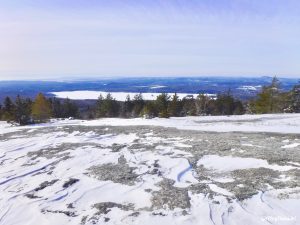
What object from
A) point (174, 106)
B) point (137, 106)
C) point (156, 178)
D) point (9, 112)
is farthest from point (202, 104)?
point (156, 178)

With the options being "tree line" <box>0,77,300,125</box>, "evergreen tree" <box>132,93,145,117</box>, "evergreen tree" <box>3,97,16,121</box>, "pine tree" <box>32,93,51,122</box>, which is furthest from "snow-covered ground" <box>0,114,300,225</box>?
"evergreen tree" <box>132,93,145,117</box>

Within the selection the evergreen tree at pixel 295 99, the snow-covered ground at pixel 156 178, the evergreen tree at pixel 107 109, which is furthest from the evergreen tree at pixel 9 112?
the evergreen tree at pixel 295 99

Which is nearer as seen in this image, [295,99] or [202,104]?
[295,99]

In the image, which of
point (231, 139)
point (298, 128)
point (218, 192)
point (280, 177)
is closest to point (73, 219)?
point (218, 192)

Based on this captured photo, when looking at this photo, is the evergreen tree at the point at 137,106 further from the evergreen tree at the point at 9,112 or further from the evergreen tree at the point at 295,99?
the evergreen tree at the point at 295,99

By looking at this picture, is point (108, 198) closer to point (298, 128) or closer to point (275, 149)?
point (275, 149)

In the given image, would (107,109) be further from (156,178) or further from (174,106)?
(156,178)

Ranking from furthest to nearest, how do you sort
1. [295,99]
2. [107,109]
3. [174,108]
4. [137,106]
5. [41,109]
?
1. [137,106]
2. [107,109]
3. [174,108]
4. [41,109]
5. [295,99]
